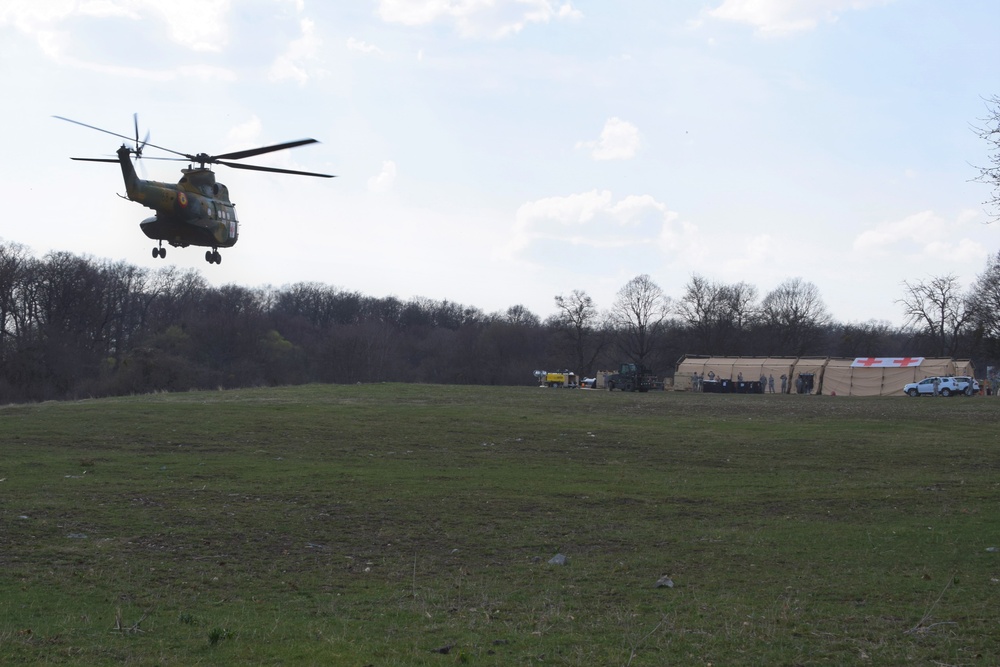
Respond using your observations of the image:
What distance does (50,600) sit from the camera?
1108 cm

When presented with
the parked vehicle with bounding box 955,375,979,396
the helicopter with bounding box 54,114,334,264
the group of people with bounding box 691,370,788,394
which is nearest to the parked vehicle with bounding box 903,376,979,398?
the parked vehicle with bounding box 955,375,979,396

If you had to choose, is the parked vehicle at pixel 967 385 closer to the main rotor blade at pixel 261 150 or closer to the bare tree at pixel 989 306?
the bare tree at pixel 989 306

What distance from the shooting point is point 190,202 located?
2769 centimetres

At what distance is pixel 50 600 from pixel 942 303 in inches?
4433

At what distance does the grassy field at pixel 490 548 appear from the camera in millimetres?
9305

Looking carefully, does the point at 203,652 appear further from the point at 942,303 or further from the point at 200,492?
the point at 942,303

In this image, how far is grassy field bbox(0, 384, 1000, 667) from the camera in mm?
9305

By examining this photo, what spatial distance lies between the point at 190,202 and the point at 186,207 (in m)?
0.21

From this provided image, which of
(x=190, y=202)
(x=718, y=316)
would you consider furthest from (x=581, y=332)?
(x=190, y=202)

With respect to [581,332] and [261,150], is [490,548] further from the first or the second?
[581,332]

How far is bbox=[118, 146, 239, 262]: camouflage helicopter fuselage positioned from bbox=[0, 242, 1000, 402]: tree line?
43.8 meters

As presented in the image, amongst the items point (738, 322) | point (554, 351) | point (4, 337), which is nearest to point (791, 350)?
point (738, 322)

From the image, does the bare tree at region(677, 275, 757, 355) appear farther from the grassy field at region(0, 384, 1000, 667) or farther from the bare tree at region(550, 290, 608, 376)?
the grassy field at region(0, 384, 1000, 667)

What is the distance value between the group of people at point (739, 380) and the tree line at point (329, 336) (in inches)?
799
